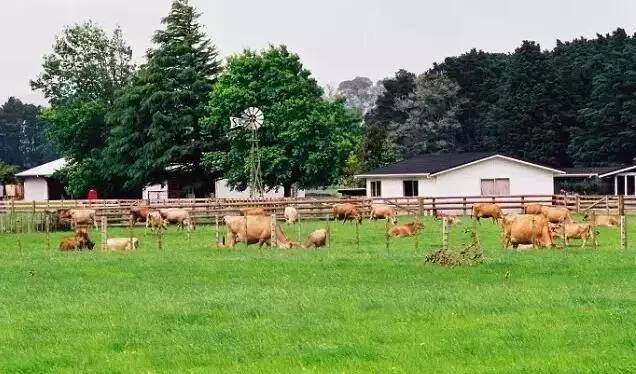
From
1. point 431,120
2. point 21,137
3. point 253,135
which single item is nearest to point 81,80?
point 253,135

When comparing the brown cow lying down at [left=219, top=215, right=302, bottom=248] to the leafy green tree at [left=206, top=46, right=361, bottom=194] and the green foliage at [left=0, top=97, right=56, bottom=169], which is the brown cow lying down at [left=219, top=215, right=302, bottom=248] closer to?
the leafy green tree at [left=206, top=46, right=361, bottom=194]

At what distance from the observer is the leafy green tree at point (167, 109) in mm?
62375

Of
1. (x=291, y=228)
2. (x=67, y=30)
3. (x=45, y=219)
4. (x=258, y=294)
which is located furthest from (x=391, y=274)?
(x=67, y=30)

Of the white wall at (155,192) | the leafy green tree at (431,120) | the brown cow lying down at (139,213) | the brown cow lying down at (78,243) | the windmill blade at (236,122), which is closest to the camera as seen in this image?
the brown cow lying down at (78,243)

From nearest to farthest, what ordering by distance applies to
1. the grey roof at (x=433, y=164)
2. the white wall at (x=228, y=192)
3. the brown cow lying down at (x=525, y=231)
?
the brown cow lying down at (x=525, y=231), the grey roof at (x=433, y=164), the white wall at (x=228, y=192)

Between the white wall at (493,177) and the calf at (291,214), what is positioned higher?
the white wall at (493,177)

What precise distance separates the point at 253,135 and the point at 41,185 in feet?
111

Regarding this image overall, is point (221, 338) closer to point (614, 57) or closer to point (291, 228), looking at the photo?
point (291, 228)

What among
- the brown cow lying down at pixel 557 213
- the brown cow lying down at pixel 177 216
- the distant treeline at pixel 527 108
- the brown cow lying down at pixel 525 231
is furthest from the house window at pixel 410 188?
the brown cow lying down at pixel 525 231

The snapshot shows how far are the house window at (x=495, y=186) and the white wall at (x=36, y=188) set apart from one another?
38.9 metres

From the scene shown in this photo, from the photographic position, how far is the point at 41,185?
282 ft

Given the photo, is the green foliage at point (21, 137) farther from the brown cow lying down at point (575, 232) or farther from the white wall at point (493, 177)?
the brown cow lying down at point (575, 232)

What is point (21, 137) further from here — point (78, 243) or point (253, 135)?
point (78, 243)

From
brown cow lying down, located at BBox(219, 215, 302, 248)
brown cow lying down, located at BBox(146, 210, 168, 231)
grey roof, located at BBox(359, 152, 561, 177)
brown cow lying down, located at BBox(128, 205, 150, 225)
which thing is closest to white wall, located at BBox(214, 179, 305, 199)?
grey roof, located at BBox(359, 152, 561, 177)
